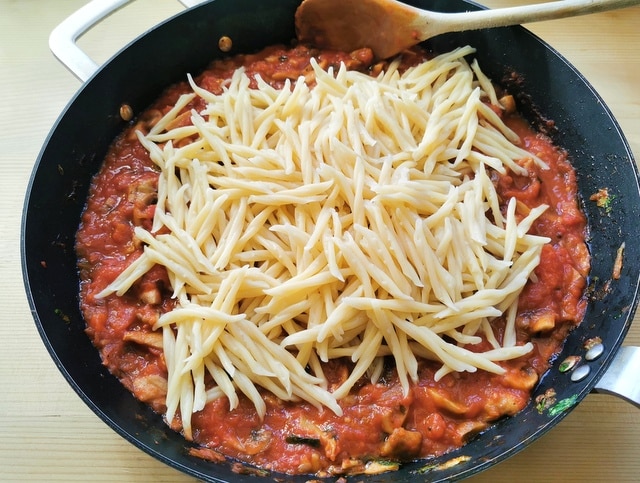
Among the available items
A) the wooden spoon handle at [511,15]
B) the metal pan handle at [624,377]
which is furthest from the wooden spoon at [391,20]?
the metal pan handle at [624,377]

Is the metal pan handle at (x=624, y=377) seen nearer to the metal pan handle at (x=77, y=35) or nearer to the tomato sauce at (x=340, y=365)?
the tomato sauce at (x=340, y=365)

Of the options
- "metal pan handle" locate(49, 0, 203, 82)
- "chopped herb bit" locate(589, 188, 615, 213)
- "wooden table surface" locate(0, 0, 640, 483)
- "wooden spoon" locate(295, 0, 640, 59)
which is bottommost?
"wooden table surface" locate(0, 0, 640, 483)

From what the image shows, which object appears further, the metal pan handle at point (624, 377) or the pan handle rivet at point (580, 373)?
the pan handle rivet at point (580, 373)

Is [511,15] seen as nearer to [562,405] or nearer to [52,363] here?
[562,405]

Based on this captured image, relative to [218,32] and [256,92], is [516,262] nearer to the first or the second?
[256,92]

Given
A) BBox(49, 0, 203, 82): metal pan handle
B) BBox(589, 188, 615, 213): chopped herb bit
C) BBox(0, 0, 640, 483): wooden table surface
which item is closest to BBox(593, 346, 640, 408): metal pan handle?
BBox(0, 0, 640, 483): wooden table surface

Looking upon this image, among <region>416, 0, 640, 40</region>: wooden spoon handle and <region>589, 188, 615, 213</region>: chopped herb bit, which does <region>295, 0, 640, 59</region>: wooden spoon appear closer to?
<region>416, 0, 640, 40</region>: wooden spoon handle

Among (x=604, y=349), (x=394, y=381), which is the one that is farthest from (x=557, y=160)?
(x=394, y=381)
